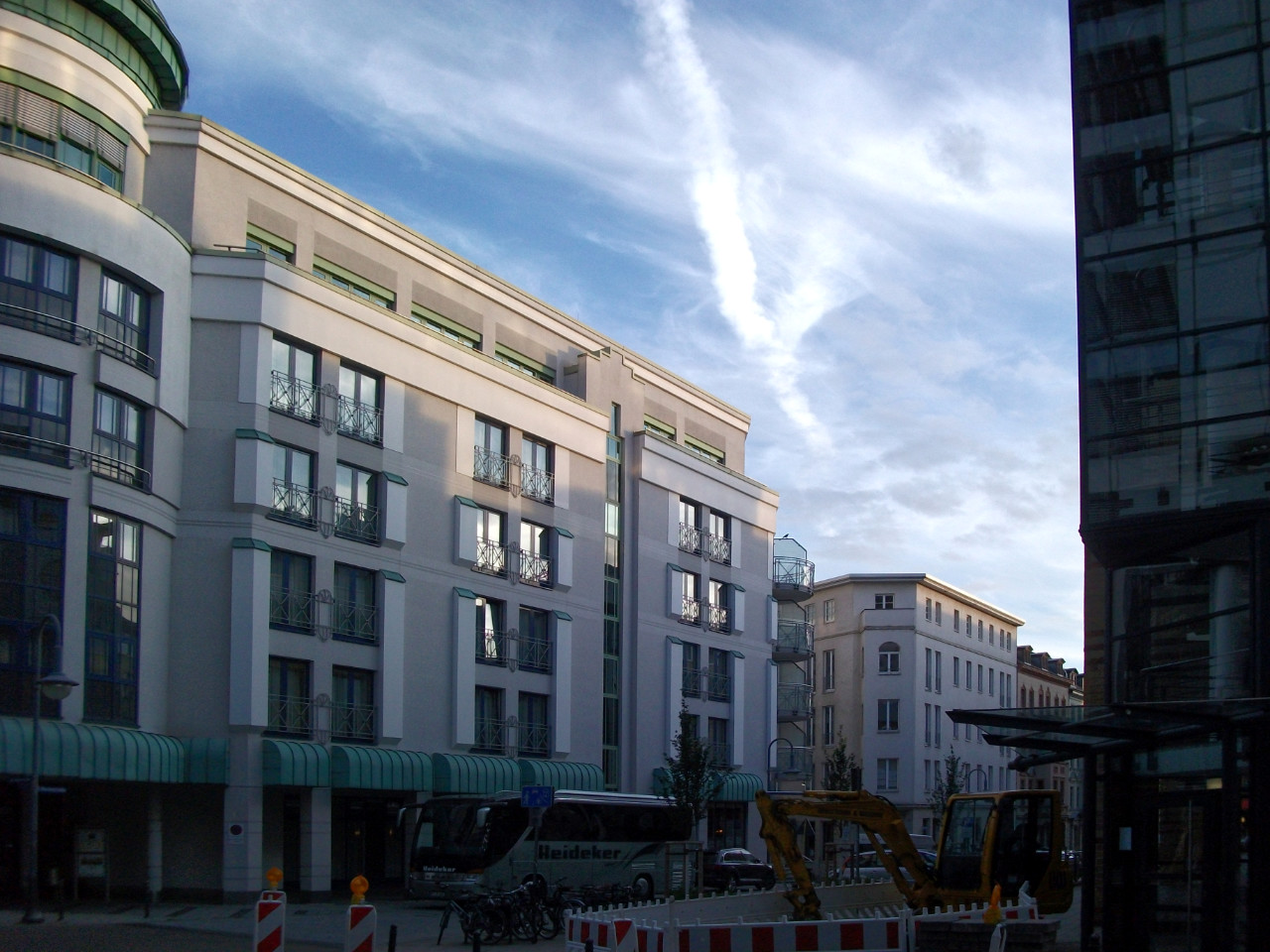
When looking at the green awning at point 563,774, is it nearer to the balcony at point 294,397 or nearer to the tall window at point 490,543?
the tall window at point 490,543

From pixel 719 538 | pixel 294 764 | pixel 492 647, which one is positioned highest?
pixel 719 538

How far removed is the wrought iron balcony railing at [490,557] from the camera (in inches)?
1762

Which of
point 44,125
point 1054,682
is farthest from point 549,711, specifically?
point 1054,682

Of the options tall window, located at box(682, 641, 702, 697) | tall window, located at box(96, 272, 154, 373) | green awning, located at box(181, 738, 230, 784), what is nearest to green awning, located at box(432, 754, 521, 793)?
green awning, located at box(181, 738, 230, 784)

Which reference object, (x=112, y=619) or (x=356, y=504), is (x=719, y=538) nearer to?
(x=356, y=504)

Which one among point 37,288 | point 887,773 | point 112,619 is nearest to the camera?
point 37,288

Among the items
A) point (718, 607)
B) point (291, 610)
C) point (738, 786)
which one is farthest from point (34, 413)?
point (738, 786)

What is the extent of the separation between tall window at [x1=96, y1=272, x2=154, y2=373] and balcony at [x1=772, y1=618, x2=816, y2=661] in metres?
33.9

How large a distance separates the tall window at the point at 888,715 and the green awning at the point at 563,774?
41505mm

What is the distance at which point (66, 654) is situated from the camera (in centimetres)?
3086

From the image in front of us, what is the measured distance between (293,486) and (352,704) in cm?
607

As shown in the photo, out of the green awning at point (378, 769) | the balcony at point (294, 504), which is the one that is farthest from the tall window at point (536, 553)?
the balcony at point (294, 504)

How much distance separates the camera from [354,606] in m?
39.7

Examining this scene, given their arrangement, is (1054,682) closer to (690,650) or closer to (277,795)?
(690,650)
